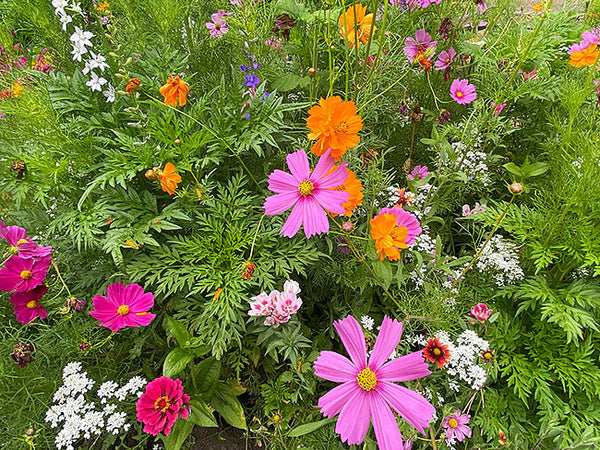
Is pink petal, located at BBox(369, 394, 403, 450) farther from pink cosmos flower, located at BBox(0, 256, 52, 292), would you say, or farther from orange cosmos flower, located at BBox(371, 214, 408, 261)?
pink cosmos flower, located at BBox(0, 256, 52, 292)

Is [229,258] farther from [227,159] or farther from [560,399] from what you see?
[560,399]

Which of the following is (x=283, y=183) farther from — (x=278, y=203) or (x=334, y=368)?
(x=334, y=368)

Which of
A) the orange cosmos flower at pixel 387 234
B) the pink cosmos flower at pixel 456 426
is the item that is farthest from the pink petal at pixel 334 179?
the pink cosmos flower at pixel 456 426

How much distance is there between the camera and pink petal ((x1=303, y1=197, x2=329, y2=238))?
0.74 meters

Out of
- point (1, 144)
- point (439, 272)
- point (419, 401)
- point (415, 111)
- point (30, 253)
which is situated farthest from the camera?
point (415, 111)

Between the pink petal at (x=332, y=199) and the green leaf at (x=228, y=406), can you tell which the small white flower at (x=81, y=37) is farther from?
the green leaf at (x=228, y=406)

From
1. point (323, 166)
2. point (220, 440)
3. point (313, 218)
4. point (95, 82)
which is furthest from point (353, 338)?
point (95, 82)

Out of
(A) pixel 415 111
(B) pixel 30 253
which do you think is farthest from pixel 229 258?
(A) pixel 415 111

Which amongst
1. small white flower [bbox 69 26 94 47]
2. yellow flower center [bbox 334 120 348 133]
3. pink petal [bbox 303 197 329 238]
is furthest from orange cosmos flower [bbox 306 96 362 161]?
small white flower [bbox 69 26 94 47]

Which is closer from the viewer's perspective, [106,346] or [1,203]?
[106,346]

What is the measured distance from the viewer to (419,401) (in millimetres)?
640

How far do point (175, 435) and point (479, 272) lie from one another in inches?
36.5

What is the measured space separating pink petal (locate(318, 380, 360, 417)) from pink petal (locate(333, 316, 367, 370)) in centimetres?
4

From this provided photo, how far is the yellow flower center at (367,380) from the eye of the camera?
2.20 feet
